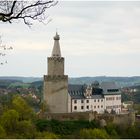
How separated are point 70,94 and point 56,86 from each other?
805 cm

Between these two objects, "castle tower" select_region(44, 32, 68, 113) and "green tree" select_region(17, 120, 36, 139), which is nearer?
"green tree" select_region(17, 120, 36, 139)

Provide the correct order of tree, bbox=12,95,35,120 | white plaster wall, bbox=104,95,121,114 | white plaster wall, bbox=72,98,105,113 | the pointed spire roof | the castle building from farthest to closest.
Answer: white plaster wall, bbox=104,95,121,114 → white plaster wall, bbox=72,98,105,113 → the pointed spire roof → the castle building → tree, bbox=12,95,35,120

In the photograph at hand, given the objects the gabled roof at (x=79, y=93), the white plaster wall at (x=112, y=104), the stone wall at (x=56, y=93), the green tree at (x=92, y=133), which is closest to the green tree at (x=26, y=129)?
the green tree at (x=92, y=133)

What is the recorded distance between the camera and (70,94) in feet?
193

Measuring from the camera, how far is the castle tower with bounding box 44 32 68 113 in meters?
50.1

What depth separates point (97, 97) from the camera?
62.7 meters

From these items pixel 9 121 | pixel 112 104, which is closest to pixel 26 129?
pixel 9 121

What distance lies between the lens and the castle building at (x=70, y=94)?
50.3m

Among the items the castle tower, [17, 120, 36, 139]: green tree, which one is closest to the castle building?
the castle tower

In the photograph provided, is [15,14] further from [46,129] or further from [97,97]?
[97,97]

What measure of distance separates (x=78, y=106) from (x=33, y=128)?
19.8 metres

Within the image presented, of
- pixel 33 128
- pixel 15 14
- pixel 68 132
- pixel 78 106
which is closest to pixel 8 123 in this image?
pixel 33 128

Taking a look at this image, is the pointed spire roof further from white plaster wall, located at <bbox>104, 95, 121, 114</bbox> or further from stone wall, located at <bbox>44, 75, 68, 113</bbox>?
white plaster wall, located at <bbox>104, 95, 121, 114</bbox>

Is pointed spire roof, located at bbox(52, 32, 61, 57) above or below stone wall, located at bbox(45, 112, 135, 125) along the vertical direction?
above
